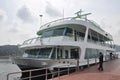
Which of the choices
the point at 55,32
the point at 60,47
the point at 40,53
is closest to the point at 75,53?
the point at 60,47

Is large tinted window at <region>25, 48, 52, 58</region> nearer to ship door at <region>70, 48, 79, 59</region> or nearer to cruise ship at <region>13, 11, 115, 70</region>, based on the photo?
cruise ship at <region>13, 11, 115, 70</region>

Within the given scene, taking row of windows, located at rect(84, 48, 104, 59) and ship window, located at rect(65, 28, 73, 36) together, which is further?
row of windows, located at rect(84, 48, 104, 59)

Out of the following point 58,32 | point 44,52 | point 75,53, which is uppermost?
point 58,32

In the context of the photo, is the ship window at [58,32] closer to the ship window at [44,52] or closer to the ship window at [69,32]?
the ship window at [69,32]

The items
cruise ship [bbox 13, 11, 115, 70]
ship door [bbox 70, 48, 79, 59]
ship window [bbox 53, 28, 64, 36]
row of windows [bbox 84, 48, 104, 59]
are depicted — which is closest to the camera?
cruise ship [bbox 13, 11, 115, 70]

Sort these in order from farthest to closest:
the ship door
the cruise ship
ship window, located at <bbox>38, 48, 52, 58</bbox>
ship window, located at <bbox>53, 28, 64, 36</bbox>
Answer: ship window, located at <bbox>53, 28, 64, 36</bbox> → the ship door → ship window, located at <bbox>38, 48, 52, 58</bbox> → the cruise ship

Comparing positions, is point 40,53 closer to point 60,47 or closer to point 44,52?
point 44,52

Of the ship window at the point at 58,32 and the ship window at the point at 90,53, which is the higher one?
the ship window at the point at 58,32

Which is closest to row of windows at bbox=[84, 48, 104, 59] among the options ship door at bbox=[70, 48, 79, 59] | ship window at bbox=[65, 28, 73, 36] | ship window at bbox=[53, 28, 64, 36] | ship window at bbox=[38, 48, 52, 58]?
ship door at bbox=[70, 48, 79, 59]

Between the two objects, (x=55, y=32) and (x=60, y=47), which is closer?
(x=60, y=47)

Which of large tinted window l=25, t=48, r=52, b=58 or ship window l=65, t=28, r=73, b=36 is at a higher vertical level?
ship window l=65, t=28, r=73, b=36

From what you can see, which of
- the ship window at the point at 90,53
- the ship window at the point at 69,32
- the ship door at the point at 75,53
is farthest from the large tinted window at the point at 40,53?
the ship window at the point at 90,53

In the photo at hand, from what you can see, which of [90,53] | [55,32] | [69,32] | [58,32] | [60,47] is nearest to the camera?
[60,47]

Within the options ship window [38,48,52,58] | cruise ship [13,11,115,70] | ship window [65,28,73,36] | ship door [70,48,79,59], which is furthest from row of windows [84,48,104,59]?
ship window [38,48,52,58]
